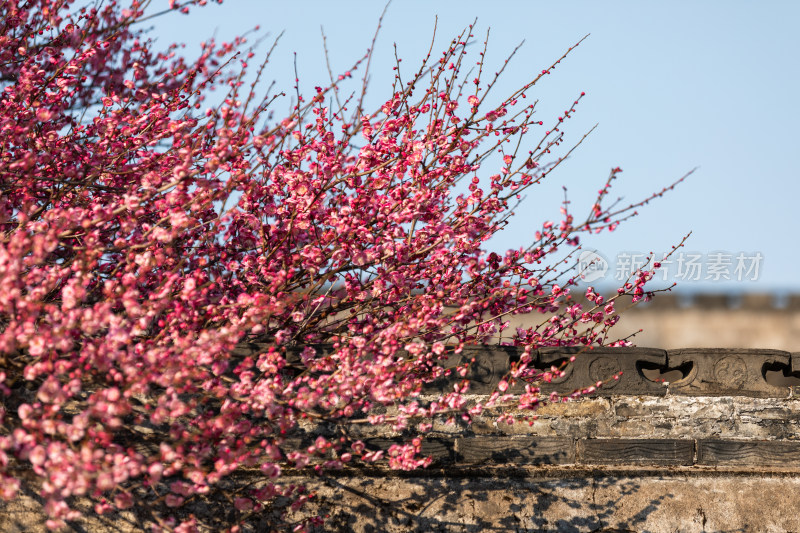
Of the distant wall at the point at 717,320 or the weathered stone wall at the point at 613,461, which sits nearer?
the weathered stone wall at the point at 613,461

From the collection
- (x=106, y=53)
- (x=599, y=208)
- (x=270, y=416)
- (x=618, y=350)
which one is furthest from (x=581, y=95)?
(x=106, y=53)

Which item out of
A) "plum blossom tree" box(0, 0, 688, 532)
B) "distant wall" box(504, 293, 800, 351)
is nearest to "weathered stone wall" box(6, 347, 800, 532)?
"plum blossom tree" box(0, 0, 688, 532)

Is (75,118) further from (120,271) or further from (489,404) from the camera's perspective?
(489,404)

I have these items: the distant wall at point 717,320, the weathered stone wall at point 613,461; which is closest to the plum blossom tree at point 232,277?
the weathered stone wall at point 613,461

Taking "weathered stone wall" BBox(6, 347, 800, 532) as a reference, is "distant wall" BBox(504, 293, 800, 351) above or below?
above

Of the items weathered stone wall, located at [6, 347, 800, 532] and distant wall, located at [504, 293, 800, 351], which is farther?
distant wall, located at [504, 293, 800, 351]

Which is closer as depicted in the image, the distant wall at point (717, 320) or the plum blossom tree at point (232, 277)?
the plum blossom tree at point (232, 277)

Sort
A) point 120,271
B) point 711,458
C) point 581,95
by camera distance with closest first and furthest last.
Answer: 1. point 120,271
2. point 711,458
3. point 581,95

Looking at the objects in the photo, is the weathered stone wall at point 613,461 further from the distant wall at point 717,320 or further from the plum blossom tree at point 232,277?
the distant wall at point 717,320

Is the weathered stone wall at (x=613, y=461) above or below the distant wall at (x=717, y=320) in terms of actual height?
below

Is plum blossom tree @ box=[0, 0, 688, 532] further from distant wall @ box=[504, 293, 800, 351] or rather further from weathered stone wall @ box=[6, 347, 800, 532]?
distant wall @ box=[504, 293, 800, 351]

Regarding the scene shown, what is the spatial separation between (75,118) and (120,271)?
2.38m

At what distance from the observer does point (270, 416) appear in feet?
18.3

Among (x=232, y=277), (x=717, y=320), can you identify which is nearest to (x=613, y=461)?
(x=232, y=277)
